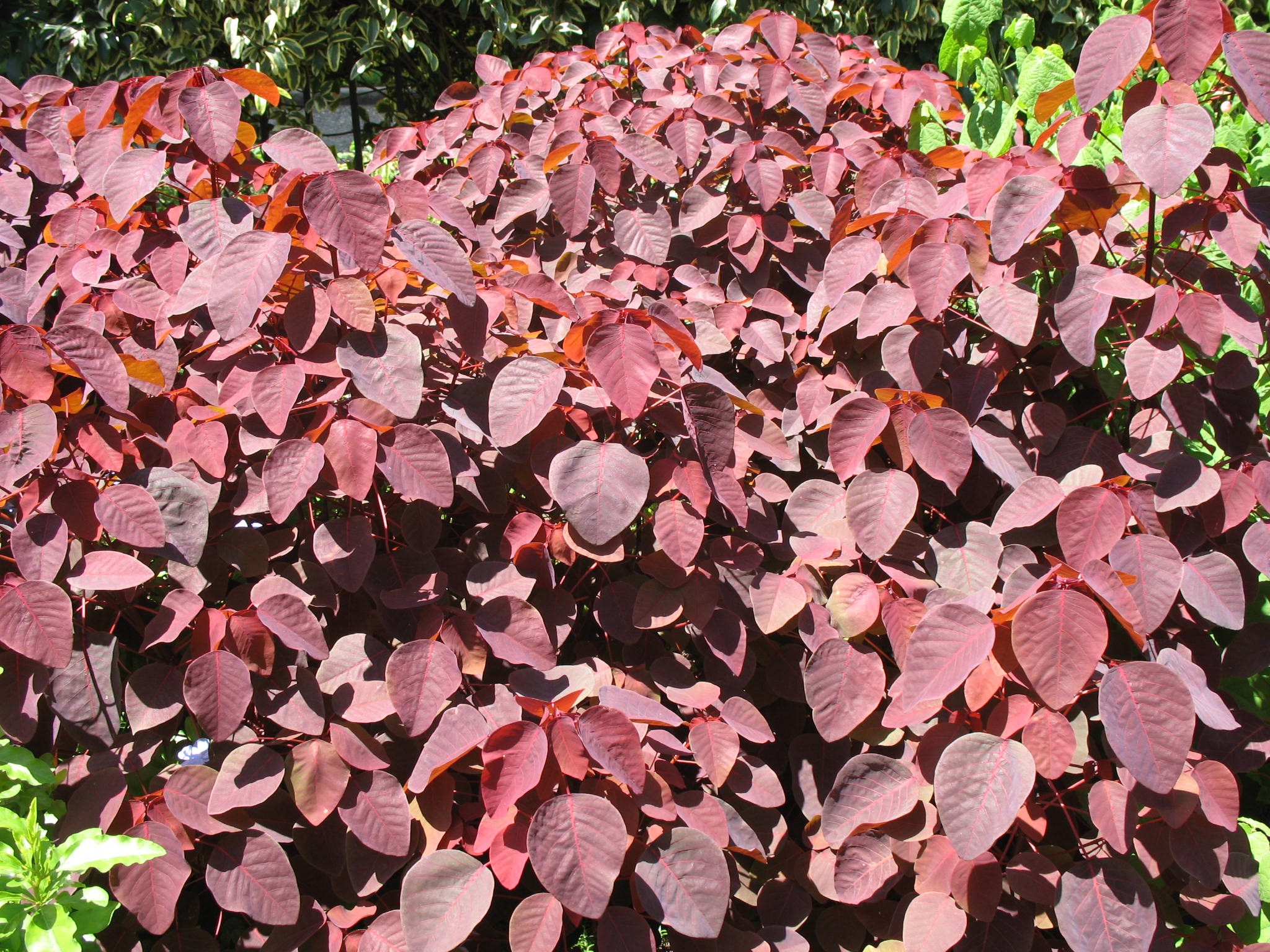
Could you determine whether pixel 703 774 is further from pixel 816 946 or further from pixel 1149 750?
pixel 1149 750

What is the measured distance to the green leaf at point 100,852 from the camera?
3.27 ft

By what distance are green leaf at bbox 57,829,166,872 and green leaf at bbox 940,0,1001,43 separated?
2.17 m

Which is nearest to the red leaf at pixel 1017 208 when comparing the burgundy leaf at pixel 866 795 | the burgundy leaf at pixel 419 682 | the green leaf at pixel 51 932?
the burgundy leaf at pixel 866 795

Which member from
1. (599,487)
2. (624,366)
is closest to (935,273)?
(624,366)

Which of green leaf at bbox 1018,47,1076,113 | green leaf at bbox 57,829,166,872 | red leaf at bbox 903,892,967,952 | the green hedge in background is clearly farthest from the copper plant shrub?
the green hedge in background

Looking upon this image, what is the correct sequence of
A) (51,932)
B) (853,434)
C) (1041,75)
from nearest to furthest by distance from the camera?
1. (51,932)
2. (853,434)
3. (1041,75)

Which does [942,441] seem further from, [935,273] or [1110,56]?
[1110,56]

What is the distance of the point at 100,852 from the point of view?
1.01 m

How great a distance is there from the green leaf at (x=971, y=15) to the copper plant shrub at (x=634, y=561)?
666 mm

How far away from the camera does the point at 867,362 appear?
5.39 ft

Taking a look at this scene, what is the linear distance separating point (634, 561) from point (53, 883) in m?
0.88

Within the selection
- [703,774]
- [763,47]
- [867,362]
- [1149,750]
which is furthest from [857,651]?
[763,47]

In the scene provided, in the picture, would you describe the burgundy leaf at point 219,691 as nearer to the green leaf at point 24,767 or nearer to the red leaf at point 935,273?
the green leaf at point 24,767

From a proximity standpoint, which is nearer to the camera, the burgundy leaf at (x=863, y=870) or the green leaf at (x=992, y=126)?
the burgundy leaf at (x=863, y=870)
